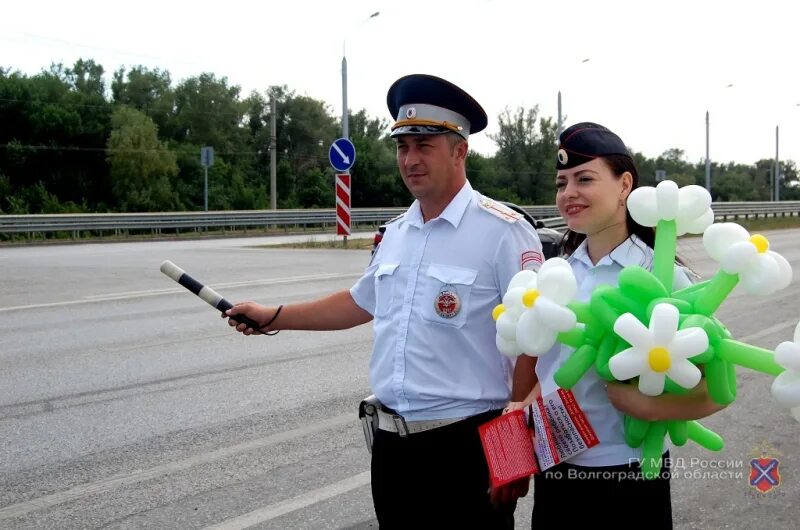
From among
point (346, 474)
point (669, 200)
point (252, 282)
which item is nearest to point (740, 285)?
point (669, 200)

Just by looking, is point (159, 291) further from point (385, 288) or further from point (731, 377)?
point (731, 377)

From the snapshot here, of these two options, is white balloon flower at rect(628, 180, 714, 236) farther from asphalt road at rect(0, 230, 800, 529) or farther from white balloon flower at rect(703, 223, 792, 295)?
asphalt road at rect(0, 230, 800, 529)

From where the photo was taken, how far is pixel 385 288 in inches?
111

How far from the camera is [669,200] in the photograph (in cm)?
223

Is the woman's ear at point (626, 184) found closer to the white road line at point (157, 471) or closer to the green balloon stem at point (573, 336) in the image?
the green balloon stem at point (573, 336)

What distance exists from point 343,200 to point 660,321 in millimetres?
19354

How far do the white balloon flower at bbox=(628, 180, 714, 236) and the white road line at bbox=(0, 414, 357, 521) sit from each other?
3.31m

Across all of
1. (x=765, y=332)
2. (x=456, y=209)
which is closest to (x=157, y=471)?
(x=456, y=209)

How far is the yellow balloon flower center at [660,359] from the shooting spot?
6.44ft

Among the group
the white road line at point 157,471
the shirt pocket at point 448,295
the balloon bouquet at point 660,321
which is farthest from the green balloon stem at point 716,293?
the white road line at point 157,471

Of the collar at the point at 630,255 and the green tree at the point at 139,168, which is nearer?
the collar at the point at 630,255

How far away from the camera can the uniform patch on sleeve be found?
2658mm

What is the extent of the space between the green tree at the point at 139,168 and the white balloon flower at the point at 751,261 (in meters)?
46.3

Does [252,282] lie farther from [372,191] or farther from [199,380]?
[372,191]
